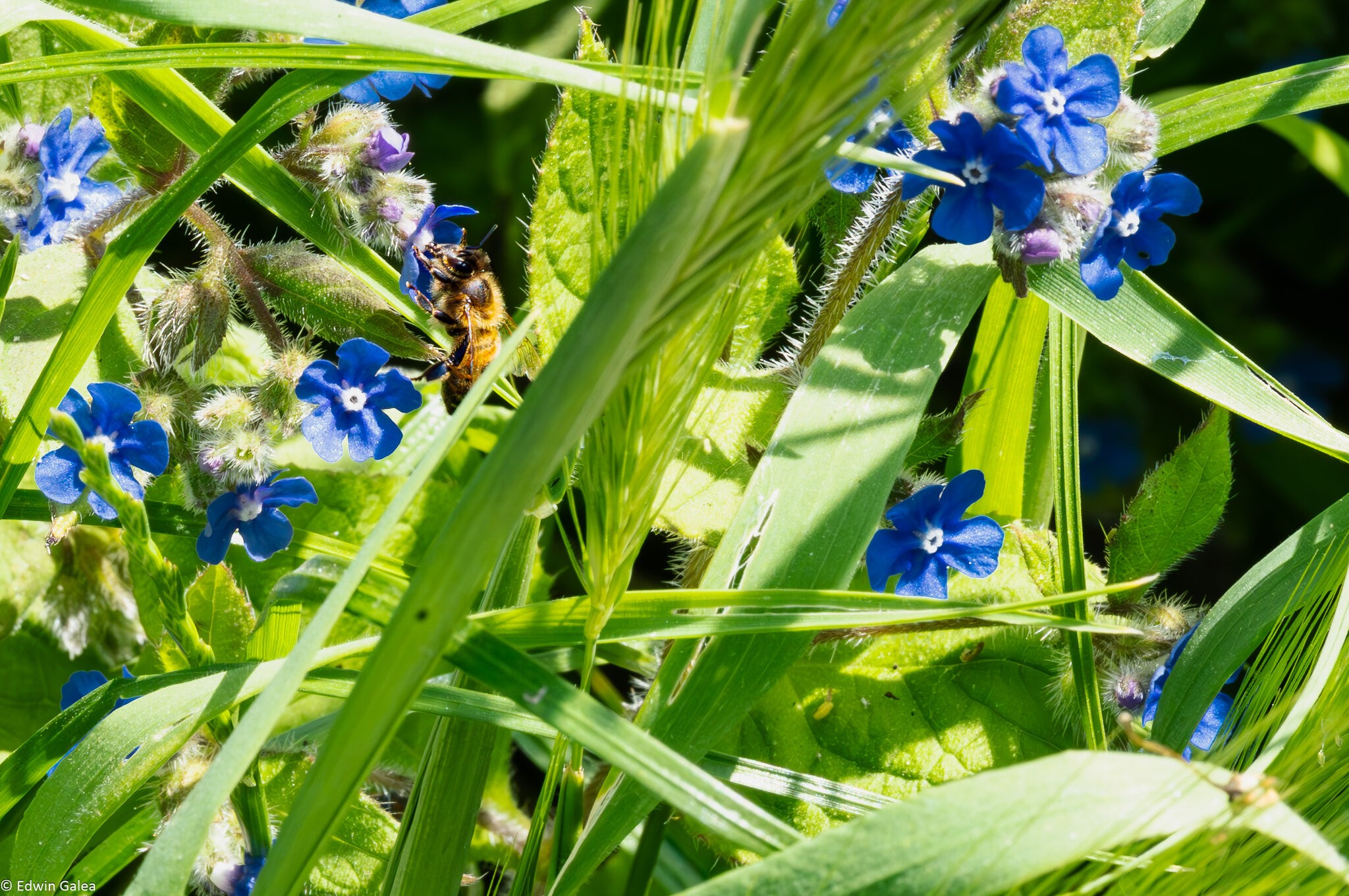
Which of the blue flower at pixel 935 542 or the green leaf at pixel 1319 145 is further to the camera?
the green leaf at pixel 1319 145

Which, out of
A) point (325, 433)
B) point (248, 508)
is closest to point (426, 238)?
point (325, 433)

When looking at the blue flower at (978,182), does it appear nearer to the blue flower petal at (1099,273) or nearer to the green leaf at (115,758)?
the blue flower petal at (1099,273)

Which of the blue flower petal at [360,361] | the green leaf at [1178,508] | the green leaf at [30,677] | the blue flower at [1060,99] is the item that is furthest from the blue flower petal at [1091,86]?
the green leaf at [30,677]

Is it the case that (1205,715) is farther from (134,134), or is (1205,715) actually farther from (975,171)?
(134,134)

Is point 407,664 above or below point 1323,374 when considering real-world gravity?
below

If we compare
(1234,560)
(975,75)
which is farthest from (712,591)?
(1234,560)

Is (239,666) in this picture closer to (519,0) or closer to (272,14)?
(272,14)
